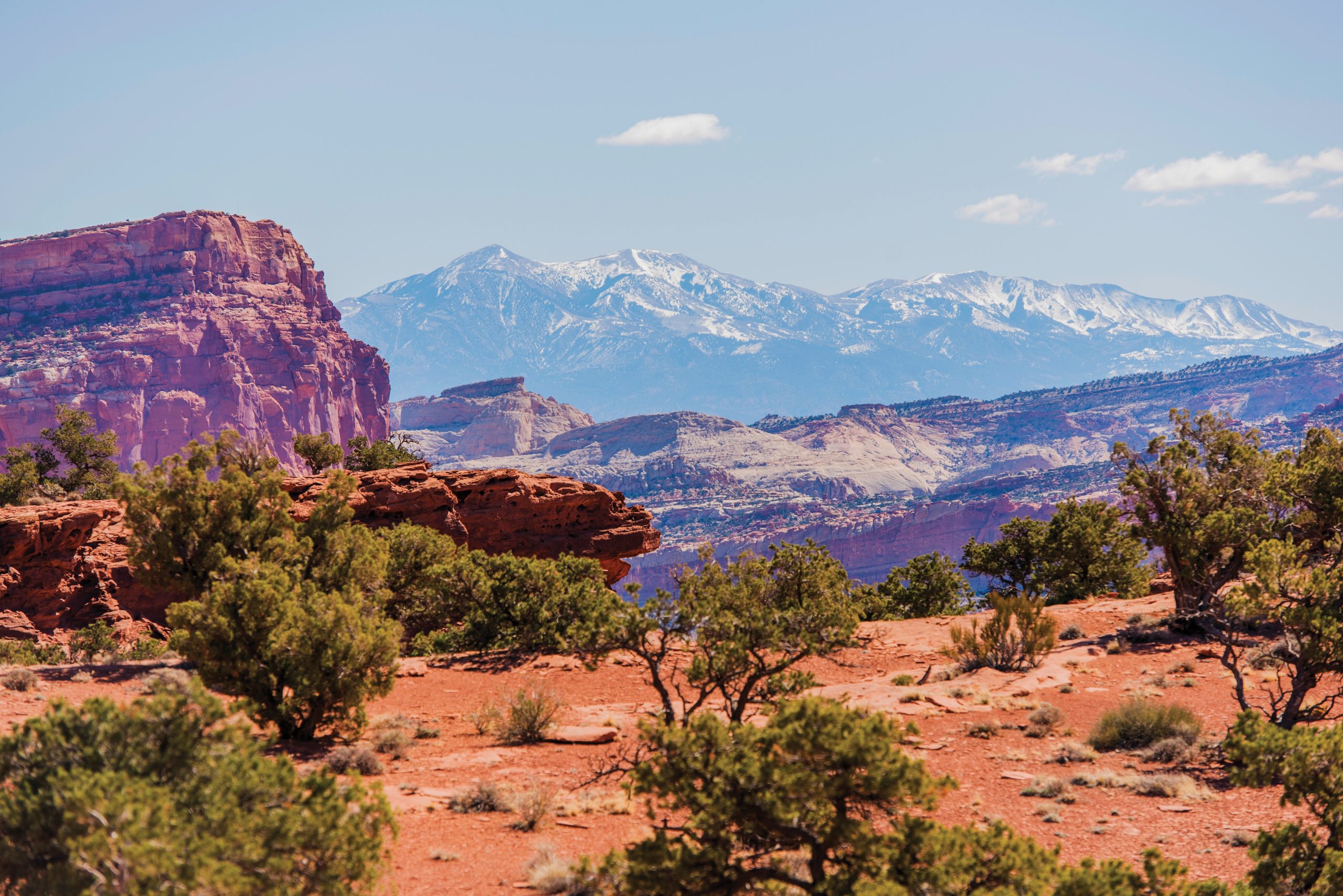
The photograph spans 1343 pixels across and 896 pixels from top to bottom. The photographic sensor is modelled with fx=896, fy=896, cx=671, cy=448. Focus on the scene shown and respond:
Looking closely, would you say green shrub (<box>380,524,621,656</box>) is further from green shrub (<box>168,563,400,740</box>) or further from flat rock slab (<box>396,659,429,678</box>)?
green shrub (<box>168,563,400,740</box>)

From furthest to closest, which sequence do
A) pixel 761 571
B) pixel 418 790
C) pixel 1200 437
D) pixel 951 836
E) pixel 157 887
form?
pixel 1200 437, pixel 761 571, pixel 418 790, pixel 951 836, pixel 157 887

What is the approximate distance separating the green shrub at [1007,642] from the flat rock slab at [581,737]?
38.0 feet

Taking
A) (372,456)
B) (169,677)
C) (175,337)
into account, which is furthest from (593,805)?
(175,337)

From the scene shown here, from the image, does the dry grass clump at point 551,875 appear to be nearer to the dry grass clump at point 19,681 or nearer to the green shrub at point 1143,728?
the green shrub at point 1143,728

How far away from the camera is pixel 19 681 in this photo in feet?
58.4

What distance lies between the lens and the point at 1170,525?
→ 25.3m

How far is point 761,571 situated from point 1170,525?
1361 centimetres

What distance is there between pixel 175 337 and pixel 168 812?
17615 centimetres

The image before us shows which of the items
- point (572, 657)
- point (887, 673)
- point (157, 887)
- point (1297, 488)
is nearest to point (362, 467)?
point (572, 657)

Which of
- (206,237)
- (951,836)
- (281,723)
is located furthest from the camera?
(206,237)

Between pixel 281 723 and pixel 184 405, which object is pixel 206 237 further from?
pixel 281 723

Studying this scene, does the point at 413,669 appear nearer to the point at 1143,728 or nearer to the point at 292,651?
the point at 292,651

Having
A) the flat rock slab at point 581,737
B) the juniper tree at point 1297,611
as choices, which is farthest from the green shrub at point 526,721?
the juniper tree at point 1297,611

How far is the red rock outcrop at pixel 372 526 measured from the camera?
106 feet
